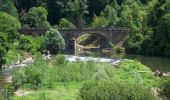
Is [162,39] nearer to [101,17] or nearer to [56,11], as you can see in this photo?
[101,17]

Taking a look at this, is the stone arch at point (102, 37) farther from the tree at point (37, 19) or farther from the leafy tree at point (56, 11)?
the leafy tree at point (56, 11)

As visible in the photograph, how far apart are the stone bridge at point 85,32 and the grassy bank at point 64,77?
49.8 meters

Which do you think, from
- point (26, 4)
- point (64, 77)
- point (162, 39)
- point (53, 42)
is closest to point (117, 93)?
point (64, 77)

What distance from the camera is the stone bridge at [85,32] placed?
407 ft

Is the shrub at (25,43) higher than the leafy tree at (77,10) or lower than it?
lower

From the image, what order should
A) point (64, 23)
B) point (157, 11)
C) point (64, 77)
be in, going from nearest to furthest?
point (64, 77)
point (157, 11)
point (64, 23)

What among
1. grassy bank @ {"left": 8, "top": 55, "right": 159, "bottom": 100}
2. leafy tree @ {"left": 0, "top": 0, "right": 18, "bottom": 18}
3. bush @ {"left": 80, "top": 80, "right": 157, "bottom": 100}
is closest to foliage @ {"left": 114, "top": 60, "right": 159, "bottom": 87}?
grassy bank @ {"left": 8, "top": 55, "right": 159, "bottom": 100}

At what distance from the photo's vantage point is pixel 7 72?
3127 inches

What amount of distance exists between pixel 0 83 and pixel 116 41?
2355 inches

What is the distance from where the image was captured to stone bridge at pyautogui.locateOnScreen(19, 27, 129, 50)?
124062mm

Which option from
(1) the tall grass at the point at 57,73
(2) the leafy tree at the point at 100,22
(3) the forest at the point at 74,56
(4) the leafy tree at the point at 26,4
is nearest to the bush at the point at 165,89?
(3) the forest at the point at 74,56

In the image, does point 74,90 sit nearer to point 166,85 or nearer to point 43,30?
point 166,85

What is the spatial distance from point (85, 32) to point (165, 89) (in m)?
82.3

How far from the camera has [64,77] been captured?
64750 mm
